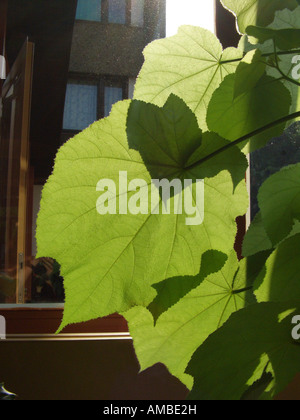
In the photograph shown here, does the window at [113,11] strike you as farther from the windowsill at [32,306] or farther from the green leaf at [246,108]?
the green leaf at [246,108]

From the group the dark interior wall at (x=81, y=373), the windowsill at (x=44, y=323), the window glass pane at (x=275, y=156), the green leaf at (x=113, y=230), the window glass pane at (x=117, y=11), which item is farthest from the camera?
the window glass pane at (x=117, y=11)

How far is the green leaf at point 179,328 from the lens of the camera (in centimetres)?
24

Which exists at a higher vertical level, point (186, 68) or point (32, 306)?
point (186, 68)

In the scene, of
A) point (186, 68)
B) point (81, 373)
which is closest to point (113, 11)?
point (81, 373)

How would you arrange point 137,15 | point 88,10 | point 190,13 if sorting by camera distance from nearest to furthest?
1. point 190,13
2. point 137,15
3. point 88,10

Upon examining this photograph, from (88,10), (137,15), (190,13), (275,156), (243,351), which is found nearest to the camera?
(243,351)

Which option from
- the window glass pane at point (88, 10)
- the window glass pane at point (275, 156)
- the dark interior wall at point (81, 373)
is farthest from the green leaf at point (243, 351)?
the window glass pane at point (88, 10)

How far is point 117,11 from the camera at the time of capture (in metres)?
1.15

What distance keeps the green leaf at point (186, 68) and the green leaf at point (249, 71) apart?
0.04 meters

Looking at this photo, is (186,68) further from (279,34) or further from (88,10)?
(88,10)

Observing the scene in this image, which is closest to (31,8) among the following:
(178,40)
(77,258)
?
(178,40)

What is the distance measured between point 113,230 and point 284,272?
0.07 m

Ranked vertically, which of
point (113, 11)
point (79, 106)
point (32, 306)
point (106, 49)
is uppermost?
point (113, 11)

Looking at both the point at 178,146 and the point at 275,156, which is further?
the point at 275,156
